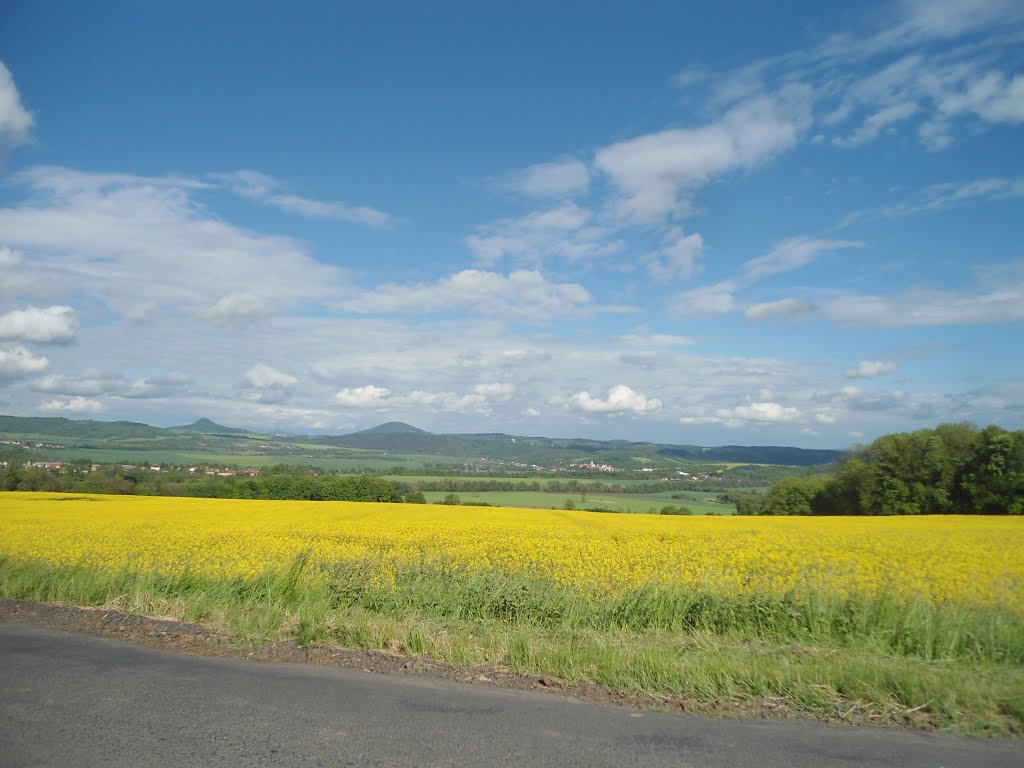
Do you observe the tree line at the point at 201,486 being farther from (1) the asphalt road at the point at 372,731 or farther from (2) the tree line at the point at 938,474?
(1) the asphalt road at the point at 372,731

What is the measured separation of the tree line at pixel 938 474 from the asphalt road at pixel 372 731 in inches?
1808

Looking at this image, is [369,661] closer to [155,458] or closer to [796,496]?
[796,496]

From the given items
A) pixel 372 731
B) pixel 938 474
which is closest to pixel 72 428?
pixel 938 474

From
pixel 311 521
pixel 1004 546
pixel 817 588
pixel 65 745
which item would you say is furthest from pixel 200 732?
pixel 311 521

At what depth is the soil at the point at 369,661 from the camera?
475 centimetres

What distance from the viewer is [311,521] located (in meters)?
22.8

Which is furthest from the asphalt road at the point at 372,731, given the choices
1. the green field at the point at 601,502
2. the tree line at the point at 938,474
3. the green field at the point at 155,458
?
the green field at the point at 155,458

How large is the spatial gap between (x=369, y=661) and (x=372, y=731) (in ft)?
6.03

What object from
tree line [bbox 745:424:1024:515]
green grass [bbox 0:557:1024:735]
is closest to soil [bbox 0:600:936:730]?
green grass [bbox 0:557:1024:735]

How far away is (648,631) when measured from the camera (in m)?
7.46

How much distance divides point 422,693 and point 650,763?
2079 millimetres

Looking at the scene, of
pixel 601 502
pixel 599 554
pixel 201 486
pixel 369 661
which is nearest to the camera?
pixel 369 661

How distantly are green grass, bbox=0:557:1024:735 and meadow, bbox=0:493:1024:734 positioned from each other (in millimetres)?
20

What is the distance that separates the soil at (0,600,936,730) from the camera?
475cm
